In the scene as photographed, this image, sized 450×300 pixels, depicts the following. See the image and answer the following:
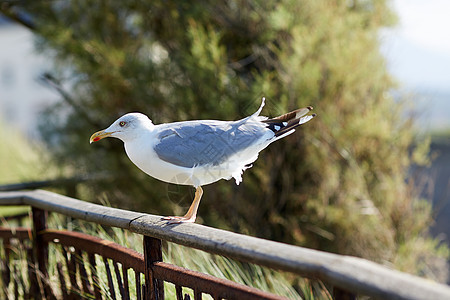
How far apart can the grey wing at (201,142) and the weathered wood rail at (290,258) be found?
218mm

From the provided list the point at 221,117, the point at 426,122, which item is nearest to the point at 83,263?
the point at 221,117

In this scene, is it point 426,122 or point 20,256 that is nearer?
point 20,256

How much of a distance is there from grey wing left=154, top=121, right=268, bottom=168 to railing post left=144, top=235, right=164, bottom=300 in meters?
0.27

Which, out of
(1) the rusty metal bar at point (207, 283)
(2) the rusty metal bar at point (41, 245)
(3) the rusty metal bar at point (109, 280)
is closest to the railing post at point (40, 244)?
(2) the rusty metal bar at point (41, 245)

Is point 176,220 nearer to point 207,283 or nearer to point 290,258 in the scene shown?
point 207,283

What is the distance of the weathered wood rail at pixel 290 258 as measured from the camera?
0.92 meters

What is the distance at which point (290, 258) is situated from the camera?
114cm

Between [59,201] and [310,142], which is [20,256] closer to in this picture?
[59,201]

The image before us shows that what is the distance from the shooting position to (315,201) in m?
3.65

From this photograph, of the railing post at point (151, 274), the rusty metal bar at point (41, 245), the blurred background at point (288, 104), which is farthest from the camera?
the blurred background at point (288, 104)

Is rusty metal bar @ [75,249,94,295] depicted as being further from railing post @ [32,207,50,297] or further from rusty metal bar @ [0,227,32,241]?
rusty metal bar @ [0,227,32,241]

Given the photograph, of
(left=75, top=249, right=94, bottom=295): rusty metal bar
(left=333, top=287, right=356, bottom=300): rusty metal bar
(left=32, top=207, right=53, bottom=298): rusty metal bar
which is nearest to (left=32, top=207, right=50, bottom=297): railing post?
(left=32, top=207, right=53, bottom=298): rusty metal bar

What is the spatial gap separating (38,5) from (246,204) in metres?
2.54

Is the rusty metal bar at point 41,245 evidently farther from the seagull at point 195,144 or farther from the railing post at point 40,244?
the seagull at point 195,144
